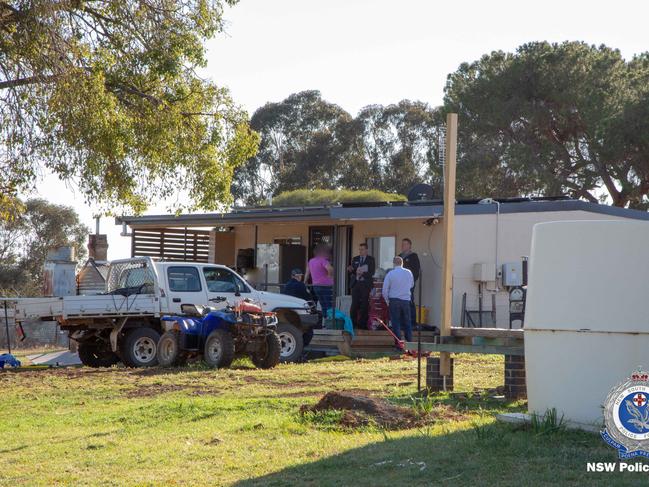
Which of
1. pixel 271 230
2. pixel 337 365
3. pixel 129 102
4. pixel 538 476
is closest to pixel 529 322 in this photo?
pixel 538 476

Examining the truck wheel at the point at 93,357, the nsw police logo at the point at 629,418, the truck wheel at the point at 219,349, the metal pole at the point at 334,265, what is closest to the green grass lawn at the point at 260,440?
the nsw police logo at the point at 629,418

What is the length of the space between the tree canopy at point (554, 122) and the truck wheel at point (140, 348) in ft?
80.7

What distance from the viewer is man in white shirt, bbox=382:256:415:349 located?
63.4 feet

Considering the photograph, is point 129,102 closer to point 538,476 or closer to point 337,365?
point 337,365

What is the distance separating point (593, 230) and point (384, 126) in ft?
165

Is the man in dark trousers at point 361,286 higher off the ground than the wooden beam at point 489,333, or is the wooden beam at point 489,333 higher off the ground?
the man in dark trousers at point 361,286

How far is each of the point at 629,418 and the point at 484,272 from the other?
14418mm

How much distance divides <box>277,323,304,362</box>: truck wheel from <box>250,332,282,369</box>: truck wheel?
123cm

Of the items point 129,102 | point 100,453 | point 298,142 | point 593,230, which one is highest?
point 298,142

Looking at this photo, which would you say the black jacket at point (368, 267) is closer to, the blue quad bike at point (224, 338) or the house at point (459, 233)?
the house at point (459, 233)

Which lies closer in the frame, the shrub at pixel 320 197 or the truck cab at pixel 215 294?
the truck cab at pixel 215 294

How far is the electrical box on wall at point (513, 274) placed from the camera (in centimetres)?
2031

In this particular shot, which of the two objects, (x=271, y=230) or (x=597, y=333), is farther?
(x=271, y=230)

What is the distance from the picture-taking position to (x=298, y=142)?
58906 millimetres
